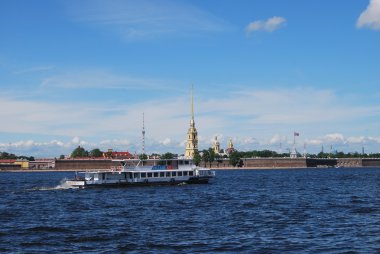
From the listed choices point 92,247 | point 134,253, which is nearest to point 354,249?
point 134,253

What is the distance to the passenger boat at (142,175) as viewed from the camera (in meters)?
87.4

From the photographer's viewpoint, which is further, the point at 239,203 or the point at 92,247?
the point at 239,203

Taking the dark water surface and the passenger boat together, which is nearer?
the dark water surface

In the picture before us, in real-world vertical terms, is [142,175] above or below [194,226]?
above

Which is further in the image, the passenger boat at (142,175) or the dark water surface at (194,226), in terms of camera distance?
the passenger boat at (142,175)

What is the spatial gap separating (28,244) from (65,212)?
18163 mm

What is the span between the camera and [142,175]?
89.4m

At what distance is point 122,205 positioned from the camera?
57.8m

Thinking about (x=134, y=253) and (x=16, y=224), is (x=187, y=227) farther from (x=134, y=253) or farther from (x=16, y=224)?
(x=16, y=224)

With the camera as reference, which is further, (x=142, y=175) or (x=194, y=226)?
(x=142, y=175)

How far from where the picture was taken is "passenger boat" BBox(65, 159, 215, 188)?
8744 centimetres

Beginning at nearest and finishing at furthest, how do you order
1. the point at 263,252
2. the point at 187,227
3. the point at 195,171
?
1. the point at 263,252
2. the point at 187,227
3. the point at 195,171

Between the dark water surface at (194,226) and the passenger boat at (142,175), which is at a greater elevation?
the passenger boat at (142,175)

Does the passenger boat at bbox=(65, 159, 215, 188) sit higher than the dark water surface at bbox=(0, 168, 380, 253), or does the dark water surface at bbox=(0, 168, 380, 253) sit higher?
the passenger boat at bbox=(65, 159, 215, 188)
